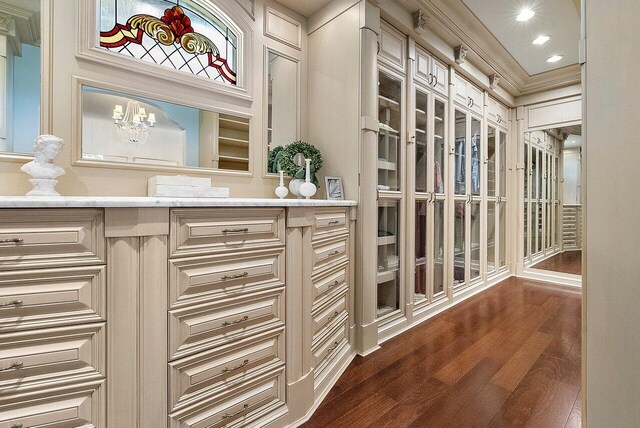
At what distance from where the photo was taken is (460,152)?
3.26m

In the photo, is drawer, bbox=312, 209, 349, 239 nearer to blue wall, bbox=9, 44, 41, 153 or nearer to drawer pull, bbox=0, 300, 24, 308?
drawer pull, bbox=0, 300, 24, 308

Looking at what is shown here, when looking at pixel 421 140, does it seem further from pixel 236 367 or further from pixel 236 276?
pixel 236 367

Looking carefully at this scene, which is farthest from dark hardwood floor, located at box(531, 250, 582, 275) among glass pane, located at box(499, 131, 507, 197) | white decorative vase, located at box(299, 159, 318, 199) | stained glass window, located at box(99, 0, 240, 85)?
stained glass window, located at box(99, 0, 240, 85)

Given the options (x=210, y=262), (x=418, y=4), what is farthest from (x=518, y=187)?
(x=210, y=262)

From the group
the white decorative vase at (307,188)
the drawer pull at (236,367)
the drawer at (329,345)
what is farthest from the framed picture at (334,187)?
the drawer pull at (236,367)

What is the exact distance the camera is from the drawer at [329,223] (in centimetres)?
162

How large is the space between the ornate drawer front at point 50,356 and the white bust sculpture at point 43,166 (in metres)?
0.68

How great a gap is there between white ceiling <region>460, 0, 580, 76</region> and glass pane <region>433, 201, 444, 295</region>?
1.81m

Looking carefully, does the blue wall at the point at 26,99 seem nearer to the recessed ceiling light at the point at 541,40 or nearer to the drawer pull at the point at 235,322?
the drawer pull at the point at 235,322

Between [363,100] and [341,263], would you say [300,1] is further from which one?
[341,263]

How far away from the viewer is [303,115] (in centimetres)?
234

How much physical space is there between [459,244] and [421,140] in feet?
4.39

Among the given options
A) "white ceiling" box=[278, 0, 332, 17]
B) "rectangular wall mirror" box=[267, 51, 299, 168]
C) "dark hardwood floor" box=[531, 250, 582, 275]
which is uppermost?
"white ceiling" box=[278, 0, 332, 17]

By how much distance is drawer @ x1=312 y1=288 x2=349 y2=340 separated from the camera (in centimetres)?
162
